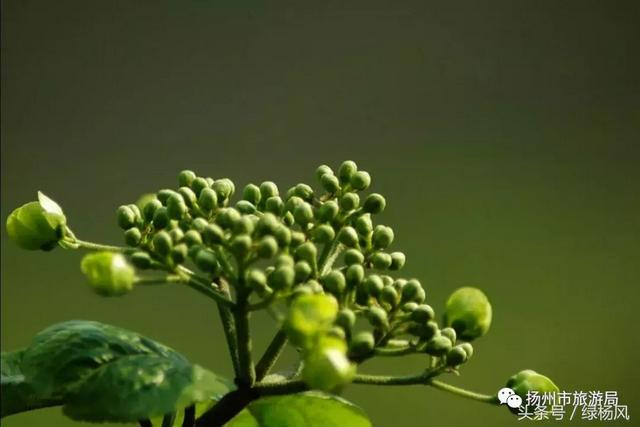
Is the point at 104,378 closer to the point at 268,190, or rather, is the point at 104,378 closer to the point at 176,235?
the point at 176,235

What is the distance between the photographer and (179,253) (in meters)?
0.63

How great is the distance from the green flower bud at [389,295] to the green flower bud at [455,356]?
0.05 m

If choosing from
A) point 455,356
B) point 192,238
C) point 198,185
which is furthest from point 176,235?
point 455,356

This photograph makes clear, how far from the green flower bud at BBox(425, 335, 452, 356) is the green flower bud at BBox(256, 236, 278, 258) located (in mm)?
132

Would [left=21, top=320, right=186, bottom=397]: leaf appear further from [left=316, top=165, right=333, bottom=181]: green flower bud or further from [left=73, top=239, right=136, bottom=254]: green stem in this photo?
[left=316, top=165, right=333, bottom=181]: green flower bud

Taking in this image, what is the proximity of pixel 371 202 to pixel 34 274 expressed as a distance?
2.08 metres

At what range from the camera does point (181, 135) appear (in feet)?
9.45

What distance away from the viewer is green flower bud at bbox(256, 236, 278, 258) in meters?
0.60

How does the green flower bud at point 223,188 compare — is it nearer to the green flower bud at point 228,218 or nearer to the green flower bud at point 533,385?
the green flower bud at point 228,218

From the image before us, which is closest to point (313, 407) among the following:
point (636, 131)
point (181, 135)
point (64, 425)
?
point (64, 425)

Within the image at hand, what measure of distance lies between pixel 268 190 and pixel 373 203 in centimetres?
9

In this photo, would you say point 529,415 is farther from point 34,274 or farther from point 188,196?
point 34,274

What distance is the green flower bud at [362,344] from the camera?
1.96ft

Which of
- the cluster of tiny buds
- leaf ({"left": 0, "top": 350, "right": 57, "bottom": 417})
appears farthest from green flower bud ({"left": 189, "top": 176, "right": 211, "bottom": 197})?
leaf ({"left": 0, "top": 350, "right": 57, "bottom": 417})
